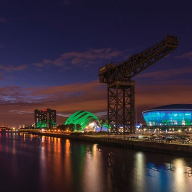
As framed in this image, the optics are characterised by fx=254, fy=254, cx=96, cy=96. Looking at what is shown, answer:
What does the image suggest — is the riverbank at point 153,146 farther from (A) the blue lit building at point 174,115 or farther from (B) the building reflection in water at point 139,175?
(A) the blue lit building at point 174,115

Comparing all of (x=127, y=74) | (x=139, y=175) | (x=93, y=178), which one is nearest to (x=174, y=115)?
(x=127, y=74)

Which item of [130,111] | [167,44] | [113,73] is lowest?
[130,111]

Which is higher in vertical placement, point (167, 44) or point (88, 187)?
point (167, 44)

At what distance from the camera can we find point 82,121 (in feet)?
440

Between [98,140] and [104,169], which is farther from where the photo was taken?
[98,140]

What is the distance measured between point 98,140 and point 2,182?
4232 centimetres

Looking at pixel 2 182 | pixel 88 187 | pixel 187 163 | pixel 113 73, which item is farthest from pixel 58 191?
pixel 113 73

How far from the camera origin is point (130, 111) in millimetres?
63781

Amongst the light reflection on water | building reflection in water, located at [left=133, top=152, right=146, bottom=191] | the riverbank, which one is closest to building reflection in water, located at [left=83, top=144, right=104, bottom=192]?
the light reflection on water

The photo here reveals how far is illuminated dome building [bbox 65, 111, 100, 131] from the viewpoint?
131625 millimetres

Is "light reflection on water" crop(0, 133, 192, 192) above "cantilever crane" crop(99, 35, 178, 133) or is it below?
below

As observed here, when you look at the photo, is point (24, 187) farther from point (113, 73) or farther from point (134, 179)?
point (113, 73)

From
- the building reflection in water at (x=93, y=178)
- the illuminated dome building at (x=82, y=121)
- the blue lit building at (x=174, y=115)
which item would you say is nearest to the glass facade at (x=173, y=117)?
the blue lit building at (x=174, y=115)

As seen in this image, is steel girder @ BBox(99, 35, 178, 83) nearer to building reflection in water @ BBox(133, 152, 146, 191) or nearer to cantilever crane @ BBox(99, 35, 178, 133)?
cantilever crane @ BBox(99, 35, 178, 133)
